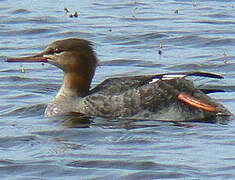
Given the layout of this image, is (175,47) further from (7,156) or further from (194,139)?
(7,156)

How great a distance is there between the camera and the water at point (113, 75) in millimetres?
9219

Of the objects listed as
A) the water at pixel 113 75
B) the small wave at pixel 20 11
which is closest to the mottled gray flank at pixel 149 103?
the water at pixel 113 75

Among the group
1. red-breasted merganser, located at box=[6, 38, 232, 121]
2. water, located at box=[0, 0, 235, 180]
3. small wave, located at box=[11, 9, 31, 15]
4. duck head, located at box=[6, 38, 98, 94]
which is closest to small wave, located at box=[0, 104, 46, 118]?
water, located at box=[0, 0, 235, 180]

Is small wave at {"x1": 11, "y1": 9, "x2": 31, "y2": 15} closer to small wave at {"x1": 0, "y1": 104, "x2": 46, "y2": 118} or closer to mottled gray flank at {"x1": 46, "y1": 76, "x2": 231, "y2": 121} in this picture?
small wave at {"x1": 0, "y1": 104, "x2": 46, "y2": 118}

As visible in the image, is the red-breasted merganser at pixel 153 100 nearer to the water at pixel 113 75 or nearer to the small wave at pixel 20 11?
the water at pixel 113 75

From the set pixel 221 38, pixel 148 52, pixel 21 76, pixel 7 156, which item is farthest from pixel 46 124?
pixel 221 38

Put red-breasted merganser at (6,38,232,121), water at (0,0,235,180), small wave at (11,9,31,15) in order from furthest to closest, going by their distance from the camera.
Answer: small wave at (11,9,31,15), red-breasted merganser at (6,38,232,121), water at (0,0,235,180)

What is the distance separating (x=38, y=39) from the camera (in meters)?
16.8

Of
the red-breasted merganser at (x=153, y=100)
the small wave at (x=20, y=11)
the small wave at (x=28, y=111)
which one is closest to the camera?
the red-breasted merganser at (x=153, y=100)

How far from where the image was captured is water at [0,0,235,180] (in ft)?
30.2

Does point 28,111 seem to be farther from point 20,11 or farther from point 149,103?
point 20,11

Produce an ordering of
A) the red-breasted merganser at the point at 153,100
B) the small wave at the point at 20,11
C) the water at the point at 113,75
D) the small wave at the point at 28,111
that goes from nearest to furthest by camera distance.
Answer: the water at the point at 113,75 < the red-breasted merganser at the point at 153,100 < the small wave at the point at 28,111 < the small wave at the point at 20,11

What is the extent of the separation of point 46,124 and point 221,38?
19.1ft

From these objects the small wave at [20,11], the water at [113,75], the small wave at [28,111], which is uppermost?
the small wave at [20,11]
